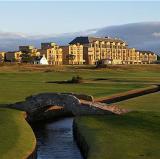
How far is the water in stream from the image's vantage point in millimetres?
35841

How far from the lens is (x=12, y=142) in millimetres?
34031

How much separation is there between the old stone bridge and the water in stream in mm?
2132

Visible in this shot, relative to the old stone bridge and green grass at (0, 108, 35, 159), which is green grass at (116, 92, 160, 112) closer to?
the old stone bridge

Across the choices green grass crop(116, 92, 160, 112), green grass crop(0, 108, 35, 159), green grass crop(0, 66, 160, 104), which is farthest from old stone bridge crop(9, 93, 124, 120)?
green grass crop(0, 66, 160, 104)

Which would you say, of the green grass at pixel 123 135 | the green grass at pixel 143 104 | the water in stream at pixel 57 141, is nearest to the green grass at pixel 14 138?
the water in stream at pixel 57 141

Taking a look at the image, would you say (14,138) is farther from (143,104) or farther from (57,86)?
(57,86)

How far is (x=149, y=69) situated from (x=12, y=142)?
164 metres

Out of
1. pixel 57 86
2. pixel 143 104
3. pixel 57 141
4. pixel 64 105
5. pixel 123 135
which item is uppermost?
pixel 64 105

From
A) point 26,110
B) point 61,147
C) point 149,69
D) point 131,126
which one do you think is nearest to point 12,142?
point 61,147

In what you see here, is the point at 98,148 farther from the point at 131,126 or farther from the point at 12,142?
the point at 131,126

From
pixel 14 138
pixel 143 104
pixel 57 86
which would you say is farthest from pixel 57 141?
pixel 57 86

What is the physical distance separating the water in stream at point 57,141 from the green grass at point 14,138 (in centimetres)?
158

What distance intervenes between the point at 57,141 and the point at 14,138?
22.1ft

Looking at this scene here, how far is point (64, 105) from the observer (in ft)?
169
